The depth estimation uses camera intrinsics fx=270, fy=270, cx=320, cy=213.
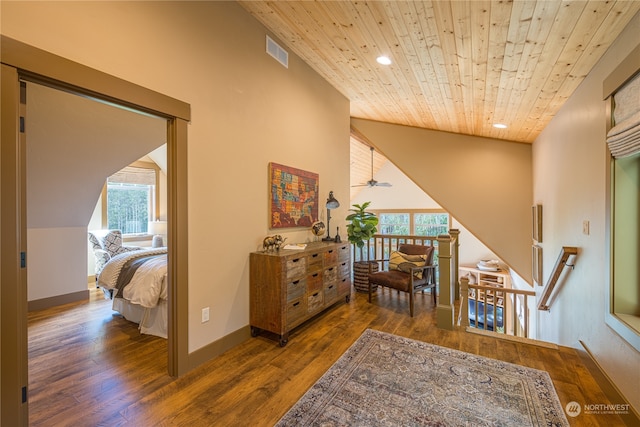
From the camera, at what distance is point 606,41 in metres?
1.96

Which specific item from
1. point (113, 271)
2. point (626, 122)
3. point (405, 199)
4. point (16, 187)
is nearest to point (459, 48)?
point (626, 122)

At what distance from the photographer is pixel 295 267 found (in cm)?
279

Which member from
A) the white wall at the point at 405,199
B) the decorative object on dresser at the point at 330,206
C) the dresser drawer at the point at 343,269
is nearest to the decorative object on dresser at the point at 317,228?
the decorative object on dresser at the point at 330,206

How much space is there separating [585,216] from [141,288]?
436 cm

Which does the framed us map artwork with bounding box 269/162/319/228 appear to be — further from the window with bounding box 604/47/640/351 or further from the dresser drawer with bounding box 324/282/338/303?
the window with bounding box 604/47/640/351

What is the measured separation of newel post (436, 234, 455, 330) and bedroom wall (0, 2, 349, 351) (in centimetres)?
181

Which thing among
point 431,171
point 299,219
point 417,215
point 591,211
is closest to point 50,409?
point 299,219

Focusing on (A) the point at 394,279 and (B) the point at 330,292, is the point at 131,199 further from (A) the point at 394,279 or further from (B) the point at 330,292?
(A) the point at 394,279

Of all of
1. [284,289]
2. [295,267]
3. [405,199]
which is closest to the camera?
[284,289]

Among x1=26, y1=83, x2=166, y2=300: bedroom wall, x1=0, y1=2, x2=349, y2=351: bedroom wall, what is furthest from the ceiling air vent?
x1=26, y1=83, x2=166, y2=300: bedroom wall

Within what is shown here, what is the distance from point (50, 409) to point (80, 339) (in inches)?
48.3

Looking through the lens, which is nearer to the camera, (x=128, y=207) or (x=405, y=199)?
(x=128, y=207)

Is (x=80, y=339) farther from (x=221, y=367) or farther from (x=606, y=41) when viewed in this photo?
(x=606, y=41)

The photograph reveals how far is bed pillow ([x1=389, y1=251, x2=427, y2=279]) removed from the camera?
3.81 metres
